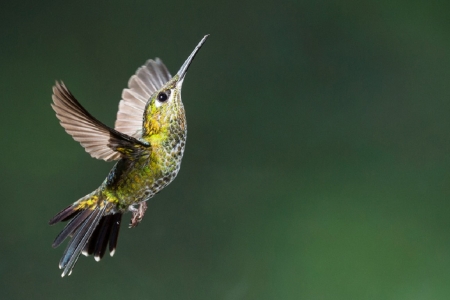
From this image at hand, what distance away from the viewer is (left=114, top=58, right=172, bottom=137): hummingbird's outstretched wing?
4.16 feet

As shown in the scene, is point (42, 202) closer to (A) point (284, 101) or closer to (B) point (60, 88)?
(A) point (284, 101)

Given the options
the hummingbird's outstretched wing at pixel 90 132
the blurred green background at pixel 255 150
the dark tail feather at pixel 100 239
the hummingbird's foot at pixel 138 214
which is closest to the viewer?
the hummingbird's outstretched wing at pixel 90 132

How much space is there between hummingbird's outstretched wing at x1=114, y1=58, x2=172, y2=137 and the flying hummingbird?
146 millimetres

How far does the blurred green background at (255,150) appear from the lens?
2254mm

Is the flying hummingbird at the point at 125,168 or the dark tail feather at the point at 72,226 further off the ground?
the flying hummingbird at the point at 125,168

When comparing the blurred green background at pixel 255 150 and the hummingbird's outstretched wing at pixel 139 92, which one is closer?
the hummingbird's outstretched wing at pixel 139 92

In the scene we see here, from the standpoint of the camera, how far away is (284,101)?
2523mm

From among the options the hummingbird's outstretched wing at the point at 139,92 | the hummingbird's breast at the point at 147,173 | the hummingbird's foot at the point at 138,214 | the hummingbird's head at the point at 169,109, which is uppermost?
the hummingbird's outstretched wing at the point at 139,92

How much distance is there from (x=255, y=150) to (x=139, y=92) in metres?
1.22

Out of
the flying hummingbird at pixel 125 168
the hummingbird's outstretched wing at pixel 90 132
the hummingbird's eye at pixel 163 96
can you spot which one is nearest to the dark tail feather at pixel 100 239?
the flying hummingbird at pixel 125 168

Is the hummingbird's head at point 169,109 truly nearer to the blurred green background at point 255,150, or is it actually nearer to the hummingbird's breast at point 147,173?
the hummingbird's breast at point 147,173

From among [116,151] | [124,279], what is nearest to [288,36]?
[124,279]

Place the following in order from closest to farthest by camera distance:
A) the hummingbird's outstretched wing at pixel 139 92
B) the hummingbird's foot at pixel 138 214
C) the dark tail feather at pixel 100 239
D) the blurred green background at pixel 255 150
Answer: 1. the hummingbird's foot at pixel 138 214
2. the dark tail feather at pixel 100 239
3. the hummingbird's outstretched wing at pixel 139 92
4. the blurred green background at pixel 255 150

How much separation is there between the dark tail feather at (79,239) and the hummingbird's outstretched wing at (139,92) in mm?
200
